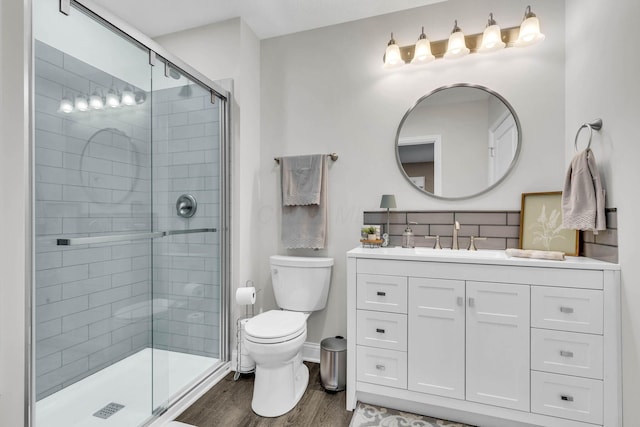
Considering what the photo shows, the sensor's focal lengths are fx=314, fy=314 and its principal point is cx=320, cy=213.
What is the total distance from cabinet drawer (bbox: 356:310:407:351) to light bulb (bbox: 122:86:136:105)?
1.72 meters

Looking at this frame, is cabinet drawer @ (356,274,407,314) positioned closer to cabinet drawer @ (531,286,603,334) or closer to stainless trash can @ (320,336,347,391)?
stainless trash can @ (320,336,347,391)

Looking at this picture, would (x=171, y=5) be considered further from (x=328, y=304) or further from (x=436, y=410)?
A: (x=436, y=410)

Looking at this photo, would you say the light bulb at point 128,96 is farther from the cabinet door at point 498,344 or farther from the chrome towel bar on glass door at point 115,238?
the cabinet door at point 498,344

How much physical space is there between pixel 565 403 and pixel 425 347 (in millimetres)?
637

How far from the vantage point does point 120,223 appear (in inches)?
64.4

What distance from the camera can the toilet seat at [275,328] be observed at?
5.45 ft

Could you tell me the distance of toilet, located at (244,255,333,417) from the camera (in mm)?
1680

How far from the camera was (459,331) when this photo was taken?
1.61 m

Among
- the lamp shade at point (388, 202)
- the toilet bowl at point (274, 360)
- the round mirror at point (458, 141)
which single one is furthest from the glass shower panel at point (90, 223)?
the round mirror at point (458, 141)

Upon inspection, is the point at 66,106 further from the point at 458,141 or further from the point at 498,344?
the point at 498,344

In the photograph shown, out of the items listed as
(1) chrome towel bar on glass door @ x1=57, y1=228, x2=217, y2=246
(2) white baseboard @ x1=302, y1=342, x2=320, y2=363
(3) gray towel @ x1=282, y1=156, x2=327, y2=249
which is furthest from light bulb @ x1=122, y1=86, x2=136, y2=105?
(2) white baseboard @ x1=302, y1=342, x2=320, y2=363

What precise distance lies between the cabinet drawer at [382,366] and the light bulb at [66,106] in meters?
1.88

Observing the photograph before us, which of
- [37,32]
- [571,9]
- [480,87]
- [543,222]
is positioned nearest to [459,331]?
[543,222]

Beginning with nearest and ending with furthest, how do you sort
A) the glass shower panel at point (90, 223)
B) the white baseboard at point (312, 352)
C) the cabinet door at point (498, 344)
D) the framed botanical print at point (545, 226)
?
the glass shower panel at point (90, 223) < the cabinet door at point (498, 344) < the framed botanical print at point (545, 226) < the white baseboard at point (312, 352)
